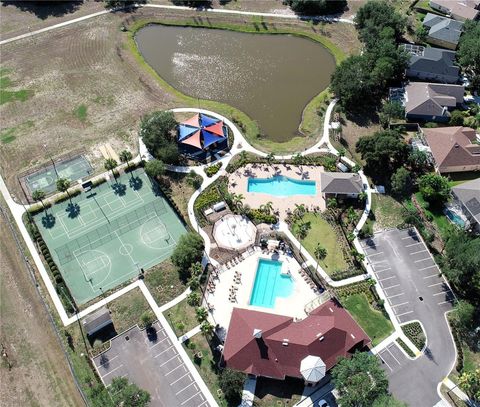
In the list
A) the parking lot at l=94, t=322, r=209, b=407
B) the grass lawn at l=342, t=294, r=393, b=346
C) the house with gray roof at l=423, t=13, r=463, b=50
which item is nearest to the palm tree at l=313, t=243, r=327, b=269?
the grass lawn at l=342, t=294, r=393, b=346

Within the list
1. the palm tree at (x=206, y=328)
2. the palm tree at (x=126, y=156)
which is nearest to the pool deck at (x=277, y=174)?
the palm tree at (x=126, y=156)

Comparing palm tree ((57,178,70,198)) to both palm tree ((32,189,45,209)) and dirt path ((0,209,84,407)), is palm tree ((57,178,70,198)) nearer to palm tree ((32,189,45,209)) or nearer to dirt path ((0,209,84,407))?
palm tree ((32,189,45,209))

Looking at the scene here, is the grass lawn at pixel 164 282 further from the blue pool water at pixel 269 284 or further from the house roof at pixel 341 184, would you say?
the house roof at pixel 341 184

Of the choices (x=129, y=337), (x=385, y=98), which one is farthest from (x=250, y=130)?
(x=129, y=337)

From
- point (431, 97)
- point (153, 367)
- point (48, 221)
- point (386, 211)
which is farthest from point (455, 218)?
point (48, 221)

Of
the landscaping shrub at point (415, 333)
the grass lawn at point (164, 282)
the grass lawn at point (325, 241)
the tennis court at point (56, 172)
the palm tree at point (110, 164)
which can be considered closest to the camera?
the landscaping shrub at point (415, 333)

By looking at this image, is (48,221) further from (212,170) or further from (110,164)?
(212,170)

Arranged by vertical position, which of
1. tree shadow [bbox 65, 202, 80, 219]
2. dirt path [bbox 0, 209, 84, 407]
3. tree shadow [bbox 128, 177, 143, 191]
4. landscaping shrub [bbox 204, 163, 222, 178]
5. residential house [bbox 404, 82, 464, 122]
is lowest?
dirt path [bbox 0, 209, 84, 407]
